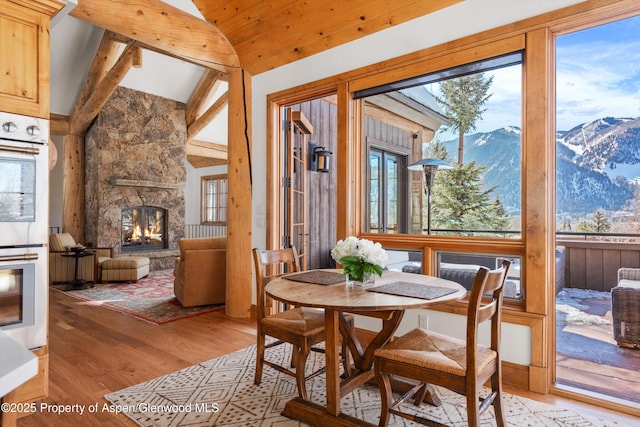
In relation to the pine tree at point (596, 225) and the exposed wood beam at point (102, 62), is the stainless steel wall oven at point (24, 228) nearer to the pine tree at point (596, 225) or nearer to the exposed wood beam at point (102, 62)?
the exposed wood beam at point (102, 62)

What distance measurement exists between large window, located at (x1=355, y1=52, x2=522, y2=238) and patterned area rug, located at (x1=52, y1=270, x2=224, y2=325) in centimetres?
249

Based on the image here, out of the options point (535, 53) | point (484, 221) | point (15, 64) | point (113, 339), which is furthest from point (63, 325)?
point (535, 53)

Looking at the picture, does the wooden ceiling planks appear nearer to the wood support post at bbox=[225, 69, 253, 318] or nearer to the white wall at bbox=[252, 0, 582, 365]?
the white wall at bbox=[252, 0, 582, 365]

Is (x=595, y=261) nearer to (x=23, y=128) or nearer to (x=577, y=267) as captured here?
(x=577, y=267)

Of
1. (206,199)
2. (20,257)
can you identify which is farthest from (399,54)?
(206,199)

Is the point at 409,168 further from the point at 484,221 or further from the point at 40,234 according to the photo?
the point at 40,234

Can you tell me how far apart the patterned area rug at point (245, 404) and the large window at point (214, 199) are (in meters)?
8.32

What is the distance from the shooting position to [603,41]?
12.1 feet

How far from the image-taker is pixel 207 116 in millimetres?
8172

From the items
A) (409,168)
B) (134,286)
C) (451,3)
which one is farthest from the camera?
(134,286)

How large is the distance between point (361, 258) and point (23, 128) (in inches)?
82.0

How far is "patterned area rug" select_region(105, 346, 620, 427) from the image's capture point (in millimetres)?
2064

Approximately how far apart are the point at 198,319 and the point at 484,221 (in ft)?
9.96

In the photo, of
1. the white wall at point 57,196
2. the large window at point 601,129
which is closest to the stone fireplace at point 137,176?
the white wall at point 57,196
